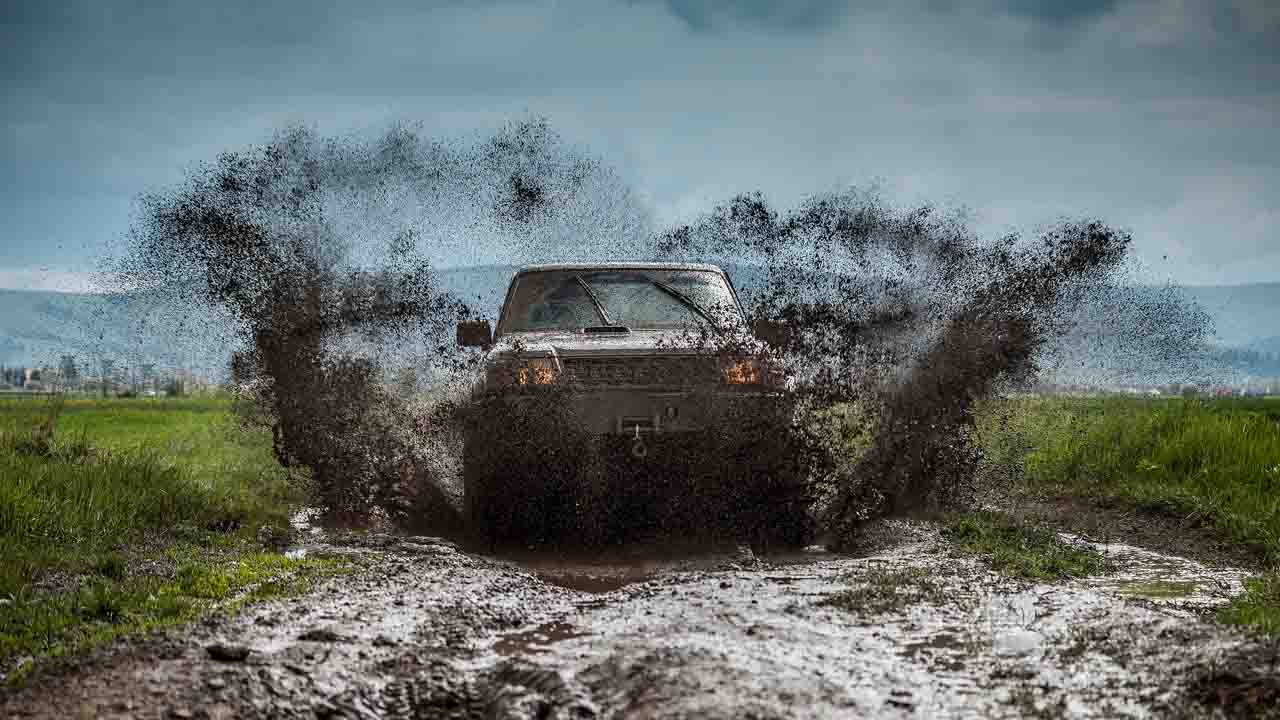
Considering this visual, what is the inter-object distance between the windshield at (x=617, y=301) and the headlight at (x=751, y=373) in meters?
1.05

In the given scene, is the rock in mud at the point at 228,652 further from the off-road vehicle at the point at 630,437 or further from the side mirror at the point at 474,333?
the side mirror at the point at 474,333

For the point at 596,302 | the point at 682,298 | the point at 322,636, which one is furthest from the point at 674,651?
the point at 682,298

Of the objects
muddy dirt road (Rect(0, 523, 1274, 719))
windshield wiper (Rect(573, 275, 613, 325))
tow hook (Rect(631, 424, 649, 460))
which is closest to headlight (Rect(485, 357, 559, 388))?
tow hook (Rect(631, 424, 649, 460))

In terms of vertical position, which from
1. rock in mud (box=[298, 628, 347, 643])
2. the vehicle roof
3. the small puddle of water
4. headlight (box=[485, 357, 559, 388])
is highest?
the vehicle roof

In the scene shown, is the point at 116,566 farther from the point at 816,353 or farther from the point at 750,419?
the point at 816,353

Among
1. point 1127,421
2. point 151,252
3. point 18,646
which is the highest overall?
point 151,252

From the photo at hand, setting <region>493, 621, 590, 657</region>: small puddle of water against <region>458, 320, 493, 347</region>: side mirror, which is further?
<region>458, 320, 493, 347</region>: side mirror

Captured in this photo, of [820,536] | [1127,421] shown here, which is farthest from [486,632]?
[1127,421]

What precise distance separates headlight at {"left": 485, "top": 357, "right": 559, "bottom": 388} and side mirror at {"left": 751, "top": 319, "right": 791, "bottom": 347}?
1.70 m

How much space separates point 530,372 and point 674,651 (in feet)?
12.3

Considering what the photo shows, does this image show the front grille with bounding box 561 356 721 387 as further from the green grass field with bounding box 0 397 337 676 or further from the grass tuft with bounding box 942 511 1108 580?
the grass tuft with bounding box 942 511 1108 580

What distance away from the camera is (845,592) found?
6594 mm

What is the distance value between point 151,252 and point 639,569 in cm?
727

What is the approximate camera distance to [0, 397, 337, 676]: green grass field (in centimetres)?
611
